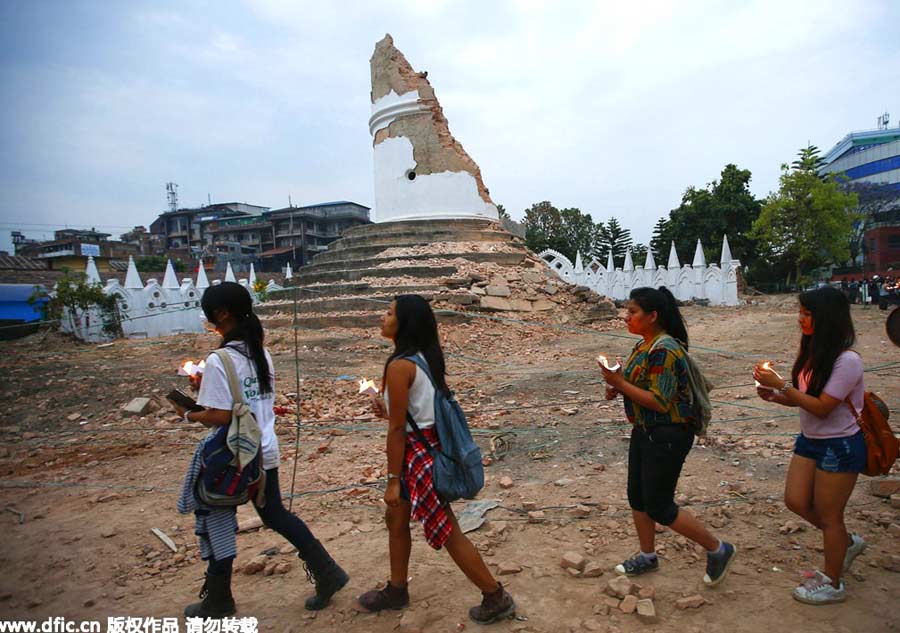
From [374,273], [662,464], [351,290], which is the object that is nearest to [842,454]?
[662,464]

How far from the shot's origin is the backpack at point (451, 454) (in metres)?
2.18

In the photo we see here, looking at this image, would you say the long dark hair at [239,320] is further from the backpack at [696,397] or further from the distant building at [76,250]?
the distant building at [76,250]

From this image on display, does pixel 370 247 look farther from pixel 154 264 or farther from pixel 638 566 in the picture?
pixel 154 264

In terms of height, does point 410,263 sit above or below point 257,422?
above

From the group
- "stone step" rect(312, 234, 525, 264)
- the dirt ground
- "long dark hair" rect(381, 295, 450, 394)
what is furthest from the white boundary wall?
"long dark hair" rect(381, 295, 450, 394)

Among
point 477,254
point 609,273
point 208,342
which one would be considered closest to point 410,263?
point 477,254

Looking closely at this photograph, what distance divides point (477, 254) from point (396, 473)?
11.7 meters

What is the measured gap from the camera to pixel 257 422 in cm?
241

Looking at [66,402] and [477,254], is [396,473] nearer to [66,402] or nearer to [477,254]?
[66,402]

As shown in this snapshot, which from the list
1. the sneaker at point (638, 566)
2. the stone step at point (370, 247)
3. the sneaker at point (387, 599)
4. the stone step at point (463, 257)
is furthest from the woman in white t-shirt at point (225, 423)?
the stone step at point (370, 247)

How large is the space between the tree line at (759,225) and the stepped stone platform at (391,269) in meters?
8.39

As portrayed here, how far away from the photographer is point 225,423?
2270mm

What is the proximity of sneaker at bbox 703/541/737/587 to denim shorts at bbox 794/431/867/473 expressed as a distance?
0.55m

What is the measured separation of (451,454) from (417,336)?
487 millimetres
